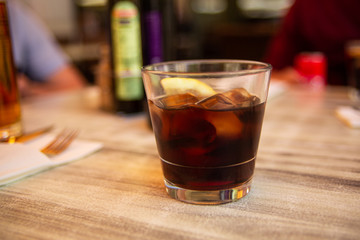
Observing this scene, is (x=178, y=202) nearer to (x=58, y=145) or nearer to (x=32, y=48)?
(x=58, y=145)

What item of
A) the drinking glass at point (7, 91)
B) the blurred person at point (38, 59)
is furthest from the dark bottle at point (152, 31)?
the blurred person at point (38, 59)

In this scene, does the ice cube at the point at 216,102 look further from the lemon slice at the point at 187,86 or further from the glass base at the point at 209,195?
the glass base at the point at 209,195

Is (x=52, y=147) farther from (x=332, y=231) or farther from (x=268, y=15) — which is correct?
(x=268, y=15)

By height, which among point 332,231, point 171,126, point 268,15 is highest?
point 268,15

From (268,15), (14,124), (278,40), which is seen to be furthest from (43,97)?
(268,15)

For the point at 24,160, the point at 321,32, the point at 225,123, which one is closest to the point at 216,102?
the point at 225,123

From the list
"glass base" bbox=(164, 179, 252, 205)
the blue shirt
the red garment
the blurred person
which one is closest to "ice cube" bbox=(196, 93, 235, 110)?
"glass base" bbox=(164, 179, 252, 205)
